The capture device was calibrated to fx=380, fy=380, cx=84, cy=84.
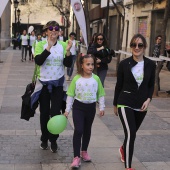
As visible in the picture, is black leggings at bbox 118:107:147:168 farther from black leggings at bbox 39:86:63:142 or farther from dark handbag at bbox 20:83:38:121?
dark handbag at bbox 20:83:38:121

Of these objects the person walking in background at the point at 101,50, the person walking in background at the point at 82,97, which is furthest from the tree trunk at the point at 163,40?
the person walking in background at the point at 82,97

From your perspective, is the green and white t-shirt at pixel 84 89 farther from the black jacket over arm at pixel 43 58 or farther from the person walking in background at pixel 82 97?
the black jacket over arm at pixel 43 58

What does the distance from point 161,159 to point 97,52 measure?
3.65 meters

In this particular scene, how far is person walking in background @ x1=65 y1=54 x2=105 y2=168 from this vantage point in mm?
4918

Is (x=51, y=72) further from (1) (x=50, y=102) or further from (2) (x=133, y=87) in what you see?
(2) (x=133, y=87)

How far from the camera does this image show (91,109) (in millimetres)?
5012

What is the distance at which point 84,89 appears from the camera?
4.92 meters

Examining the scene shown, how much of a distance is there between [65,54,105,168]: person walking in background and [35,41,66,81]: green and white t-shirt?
449 millimetres

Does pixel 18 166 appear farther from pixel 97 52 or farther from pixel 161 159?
pixel 97 52

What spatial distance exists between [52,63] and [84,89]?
0.72 meters

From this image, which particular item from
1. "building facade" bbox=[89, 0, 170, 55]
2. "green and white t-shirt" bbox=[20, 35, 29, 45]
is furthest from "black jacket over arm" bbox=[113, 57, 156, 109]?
"green and white t-shirt" bbox=[20, 35, 29, 45]

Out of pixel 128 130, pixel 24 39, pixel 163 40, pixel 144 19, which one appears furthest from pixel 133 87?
pixel 144 19

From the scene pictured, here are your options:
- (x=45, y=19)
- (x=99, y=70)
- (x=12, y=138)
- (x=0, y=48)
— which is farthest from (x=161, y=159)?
(x=45, y=19)

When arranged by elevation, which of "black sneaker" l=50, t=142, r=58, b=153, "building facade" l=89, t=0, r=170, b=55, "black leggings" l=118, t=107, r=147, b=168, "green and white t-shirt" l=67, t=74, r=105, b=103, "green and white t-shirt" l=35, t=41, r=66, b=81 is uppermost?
"building facade" l=89, t=0, r=170, b=55
